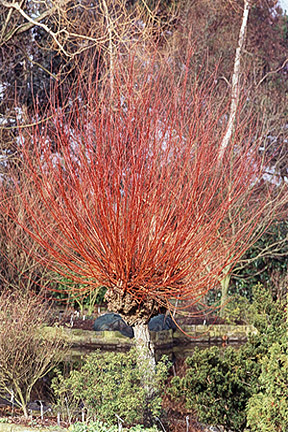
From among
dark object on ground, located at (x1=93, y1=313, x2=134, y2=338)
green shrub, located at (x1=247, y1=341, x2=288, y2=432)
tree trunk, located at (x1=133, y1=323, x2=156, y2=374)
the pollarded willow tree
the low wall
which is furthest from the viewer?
dark object on ground, located at (x1=93, y1=313, x2=134, y2=338)

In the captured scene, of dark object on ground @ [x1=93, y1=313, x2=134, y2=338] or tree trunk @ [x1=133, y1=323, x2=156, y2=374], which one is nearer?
tree trunk @ [x1=133, y1=323, x2=156, y2=374]

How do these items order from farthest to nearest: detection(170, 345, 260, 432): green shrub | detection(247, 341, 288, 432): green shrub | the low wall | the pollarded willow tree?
the low wall → detection(170, 345, 260, 432): green shrub → the pollarded willow tree → detection(247, 341, 288, 432): green shrub

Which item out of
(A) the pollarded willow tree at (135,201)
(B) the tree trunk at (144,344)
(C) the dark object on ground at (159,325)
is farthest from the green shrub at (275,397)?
(C) the dark object on ground at (159,325)

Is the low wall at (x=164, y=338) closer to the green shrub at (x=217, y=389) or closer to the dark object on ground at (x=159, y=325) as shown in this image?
the dark object on ground at (x=159, y=325)

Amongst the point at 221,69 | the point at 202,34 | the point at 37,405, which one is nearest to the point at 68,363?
the point at 37,405

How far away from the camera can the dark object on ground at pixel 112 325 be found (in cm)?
1063

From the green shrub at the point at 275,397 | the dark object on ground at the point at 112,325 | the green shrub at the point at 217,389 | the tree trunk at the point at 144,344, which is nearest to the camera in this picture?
the green shrub at the point at 275,397

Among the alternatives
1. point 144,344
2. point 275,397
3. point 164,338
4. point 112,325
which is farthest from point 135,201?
point 164,338

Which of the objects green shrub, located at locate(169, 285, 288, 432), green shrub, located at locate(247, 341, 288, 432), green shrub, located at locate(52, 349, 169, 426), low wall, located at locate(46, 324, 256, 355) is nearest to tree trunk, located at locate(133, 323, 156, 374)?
green shrub, located at locate(52, 349, 169, 426)

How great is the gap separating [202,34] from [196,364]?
12.6 meters

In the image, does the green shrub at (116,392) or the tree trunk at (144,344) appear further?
the tree trunk at (144,344)

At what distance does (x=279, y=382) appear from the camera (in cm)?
469

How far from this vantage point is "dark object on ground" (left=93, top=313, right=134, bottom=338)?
10633mm

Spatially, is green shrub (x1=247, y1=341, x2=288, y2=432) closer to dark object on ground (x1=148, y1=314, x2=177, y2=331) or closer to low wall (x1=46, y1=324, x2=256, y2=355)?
low wall (x1=46, y1=324, x2=256, y2=355)
